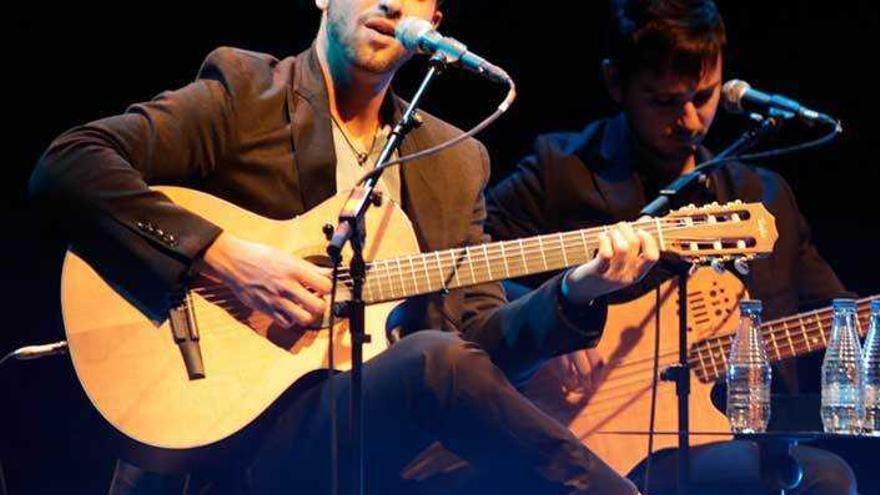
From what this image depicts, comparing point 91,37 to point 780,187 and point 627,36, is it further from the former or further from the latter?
point 780,187

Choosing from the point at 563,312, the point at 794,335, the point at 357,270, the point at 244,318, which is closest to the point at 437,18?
the point at 563,312

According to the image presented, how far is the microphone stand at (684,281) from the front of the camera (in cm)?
334

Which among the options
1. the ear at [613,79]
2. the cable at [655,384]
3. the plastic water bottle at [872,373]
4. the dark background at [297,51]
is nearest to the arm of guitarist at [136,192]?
the dark background at [297,51]

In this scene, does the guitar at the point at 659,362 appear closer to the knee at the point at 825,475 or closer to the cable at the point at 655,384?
the cable at the point at 655,384

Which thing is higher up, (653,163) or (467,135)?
(467,135)

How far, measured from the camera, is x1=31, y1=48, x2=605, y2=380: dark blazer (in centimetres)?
320

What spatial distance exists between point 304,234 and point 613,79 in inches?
63.2

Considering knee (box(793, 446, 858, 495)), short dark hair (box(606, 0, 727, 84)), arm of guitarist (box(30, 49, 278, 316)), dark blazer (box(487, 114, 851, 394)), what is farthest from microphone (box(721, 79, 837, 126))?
arm of guitarist (box(30, 49, 278, 316))

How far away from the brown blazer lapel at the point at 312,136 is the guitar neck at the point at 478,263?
31cm

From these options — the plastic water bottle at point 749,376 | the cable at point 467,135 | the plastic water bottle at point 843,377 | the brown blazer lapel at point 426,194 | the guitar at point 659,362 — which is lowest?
the guitar at point 659,362

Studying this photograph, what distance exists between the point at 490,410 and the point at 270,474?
1.89 ft

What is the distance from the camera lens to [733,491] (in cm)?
391

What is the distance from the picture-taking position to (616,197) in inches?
175

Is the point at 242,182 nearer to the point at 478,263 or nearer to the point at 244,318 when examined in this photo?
the point at 244,318
